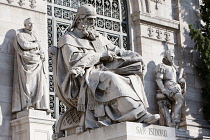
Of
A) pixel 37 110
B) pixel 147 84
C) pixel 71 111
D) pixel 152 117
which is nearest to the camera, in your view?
pixel 152 117

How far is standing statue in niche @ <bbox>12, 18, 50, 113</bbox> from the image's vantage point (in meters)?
10.9

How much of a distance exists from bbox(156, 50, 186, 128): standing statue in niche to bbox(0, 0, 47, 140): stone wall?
10.3 ft

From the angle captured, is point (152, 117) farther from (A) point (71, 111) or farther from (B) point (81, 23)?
(B) point (81, 23)

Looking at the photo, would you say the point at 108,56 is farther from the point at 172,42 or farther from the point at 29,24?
the point at 172,42

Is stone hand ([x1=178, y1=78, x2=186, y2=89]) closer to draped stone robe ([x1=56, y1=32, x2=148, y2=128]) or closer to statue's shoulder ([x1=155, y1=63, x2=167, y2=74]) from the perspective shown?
statue's shoulder ([x1=155, y1=63, x2=167, y2=74])

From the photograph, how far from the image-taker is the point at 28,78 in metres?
10.9

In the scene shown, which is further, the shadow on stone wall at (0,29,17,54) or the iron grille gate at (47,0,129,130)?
the iron grille gate at (47,0,129,130)

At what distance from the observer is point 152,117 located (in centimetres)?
864

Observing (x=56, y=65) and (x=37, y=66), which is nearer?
(x=56, y=65)

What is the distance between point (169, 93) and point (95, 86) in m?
4.55

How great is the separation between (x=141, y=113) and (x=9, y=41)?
378cm

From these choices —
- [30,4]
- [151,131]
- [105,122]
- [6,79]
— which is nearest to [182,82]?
[30,4]

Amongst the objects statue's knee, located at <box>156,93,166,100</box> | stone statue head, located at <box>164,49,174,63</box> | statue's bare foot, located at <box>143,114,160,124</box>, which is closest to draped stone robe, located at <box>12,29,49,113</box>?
statue's bare foot, located at <box>143,114,160,124</box>

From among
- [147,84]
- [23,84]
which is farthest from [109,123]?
[147,84]
